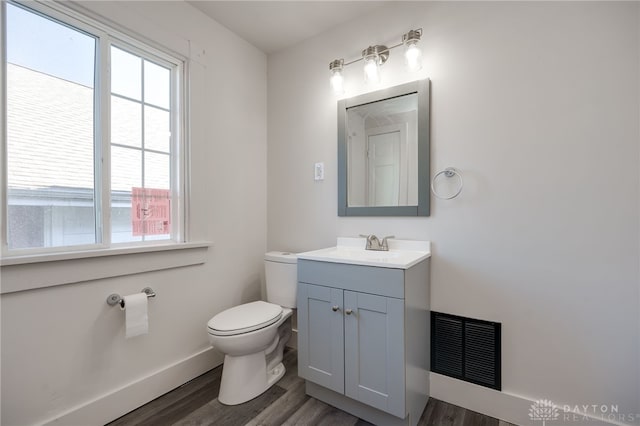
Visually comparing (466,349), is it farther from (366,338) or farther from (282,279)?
(282,279)

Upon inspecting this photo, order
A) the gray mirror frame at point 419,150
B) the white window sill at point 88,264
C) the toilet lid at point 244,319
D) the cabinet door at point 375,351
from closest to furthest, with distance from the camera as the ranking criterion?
the white window sill at point 88,264 → the cabinet door at point 375,351 → the toilet lid at point 244,319 → the gray mirror frame at point 419,150

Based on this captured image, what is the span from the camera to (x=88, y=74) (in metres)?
1.44

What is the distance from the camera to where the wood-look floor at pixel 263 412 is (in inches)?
56.2

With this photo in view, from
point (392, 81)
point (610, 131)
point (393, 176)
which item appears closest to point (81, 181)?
point (393, 176)

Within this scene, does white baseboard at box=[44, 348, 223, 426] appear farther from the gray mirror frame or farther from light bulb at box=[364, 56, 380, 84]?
light bulb at box=[364, 56, 380, 84]

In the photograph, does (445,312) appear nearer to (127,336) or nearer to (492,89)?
(492,89)

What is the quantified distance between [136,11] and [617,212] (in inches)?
102

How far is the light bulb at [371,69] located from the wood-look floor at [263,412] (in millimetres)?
1936

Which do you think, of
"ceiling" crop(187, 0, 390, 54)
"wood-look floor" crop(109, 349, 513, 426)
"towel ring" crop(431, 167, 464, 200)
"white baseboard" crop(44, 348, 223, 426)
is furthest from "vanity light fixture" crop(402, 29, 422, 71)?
"white baseboard" crop(44, 348, 223, 426)

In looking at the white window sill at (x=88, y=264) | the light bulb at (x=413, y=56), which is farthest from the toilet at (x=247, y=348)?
the light bulb at (x=413, y=56)

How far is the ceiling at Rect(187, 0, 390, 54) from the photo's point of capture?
180cm

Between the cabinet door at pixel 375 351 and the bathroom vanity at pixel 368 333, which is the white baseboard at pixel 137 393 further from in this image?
the cabinet door at pixel 375 351

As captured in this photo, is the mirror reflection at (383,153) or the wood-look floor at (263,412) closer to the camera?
the wood-look floor at (263,412)

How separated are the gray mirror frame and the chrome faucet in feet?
0.50
